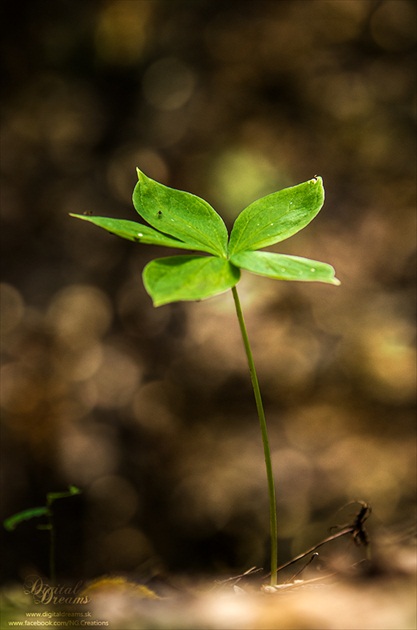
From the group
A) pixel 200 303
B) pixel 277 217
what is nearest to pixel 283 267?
pixel 277 217

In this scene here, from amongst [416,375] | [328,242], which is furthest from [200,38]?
[416,375]

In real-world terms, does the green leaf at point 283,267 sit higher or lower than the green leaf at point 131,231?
lower

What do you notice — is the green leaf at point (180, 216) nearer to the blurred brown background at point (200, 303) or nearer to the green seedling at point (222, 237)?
the green seedling at point (222, 237)

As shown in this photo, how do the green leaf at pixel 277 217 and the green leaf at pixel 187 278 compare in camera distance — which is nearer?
the green leaf at pixel 187 278

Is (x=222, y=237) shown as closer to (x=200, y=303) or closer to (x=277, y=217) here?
(x=277, y=217)

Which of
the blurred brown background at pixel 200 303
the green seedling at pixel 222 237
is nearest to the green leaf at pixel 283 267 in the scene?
the green seedling at pixel 222 237

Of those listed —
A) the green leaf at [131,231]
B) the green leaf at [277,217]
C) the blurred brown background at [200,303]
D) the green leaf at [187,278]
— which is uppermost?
the blurred brown background at [200,303]

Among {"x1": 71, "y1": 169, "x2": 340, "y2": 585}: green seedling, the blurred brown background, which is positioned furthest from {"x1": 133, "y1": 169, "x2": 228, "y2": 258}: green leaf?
the blurred brown background
